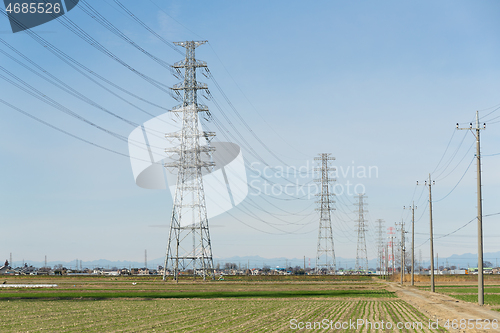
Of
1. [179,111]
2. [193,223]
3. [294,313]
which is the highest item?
[179,111]

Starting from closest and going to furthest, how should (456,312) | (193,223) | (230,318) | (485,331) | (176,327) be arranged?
1. (485,331)
2. (176,327)
3. (230,318)
4. (456,312)
5. (193,223)

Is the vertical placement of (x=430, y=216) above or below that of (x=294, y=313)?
above

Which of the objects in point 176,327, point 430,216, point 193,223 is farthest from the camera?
point 193,223

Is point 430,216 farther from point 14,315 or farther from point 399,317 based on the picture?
point 14,315

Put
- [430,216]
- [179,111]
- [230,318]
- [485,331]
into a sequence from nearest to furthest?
[485,331], [230,318], [430,216], [179,111]

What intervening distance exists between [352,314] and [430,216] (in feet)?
125

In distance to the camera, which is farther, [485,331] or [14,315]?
[14,315]

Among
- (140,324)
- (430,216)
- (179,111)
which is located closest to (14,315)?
(140,324)

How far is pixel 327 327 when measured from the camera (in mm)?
28188

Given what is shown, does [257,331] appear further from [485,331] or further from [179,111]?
[179,111]

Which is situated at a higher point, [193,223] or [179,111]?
[179,111]

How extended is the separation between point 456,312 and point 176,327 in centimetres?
2097

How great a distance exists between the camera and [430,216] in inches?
2753

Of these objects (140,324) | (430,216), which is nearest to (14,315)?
(140,324)
